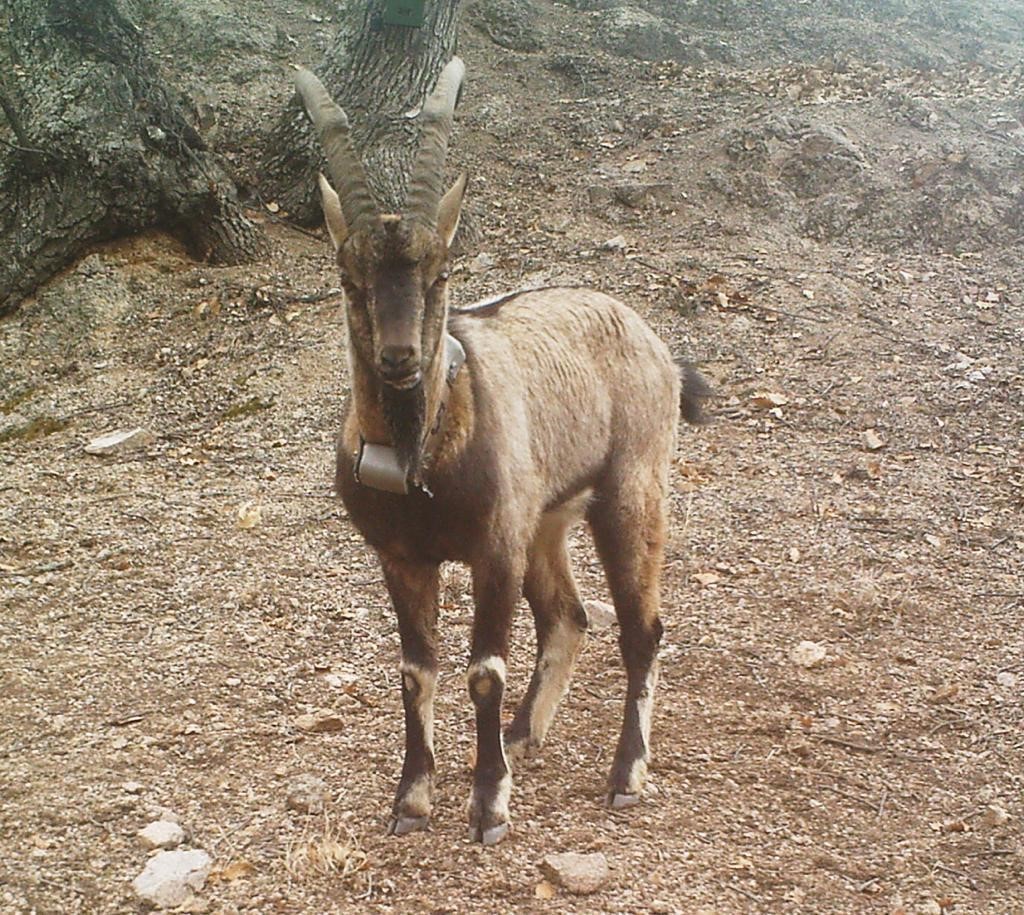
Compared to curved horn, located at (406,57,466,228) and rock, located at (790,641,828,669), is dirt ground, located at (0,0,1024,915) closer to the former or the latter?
rock, located at (790,641,828,669)

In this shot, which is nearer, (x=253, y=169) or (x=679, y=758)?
(x=679, y=758)

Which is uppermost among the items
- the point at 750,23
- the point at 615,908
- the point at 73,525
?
the point at 750,23

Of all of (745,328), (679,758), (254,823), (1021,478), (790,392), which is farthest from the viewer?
(745,328)

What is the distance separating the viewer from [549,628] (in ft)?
15.4

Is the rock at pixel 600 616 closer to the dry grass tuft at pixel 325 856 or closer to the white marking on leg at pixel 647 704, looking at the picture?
the white marking on leg at pixel 647 704

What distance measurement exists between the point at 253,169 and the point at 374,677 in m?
5.57

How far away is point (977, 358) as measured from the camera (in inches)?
305

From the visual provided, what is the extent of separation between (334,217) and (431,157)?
332mm

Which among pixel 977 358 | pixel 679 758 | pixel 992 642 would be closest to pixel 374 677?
pixel 679 758

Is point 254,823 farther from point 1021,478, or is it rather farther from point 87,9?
point 87,9

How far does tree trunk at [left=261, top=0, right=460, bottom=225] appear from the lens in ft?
27.2

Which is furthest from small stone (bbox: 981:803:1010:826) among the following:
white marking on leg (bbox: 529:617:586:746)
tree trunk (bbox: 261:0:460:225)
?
tree trunk (bbox: 261:0:460:225)

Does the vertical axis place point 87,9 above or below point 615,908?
above

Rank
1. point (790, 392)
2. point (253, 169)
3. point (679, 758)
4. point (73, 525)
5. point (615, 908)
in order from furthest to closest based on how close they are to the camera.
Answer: point (253, 169) → point (790, 392) → point (73, 525) → point (679, 758) → point (615, 908)
